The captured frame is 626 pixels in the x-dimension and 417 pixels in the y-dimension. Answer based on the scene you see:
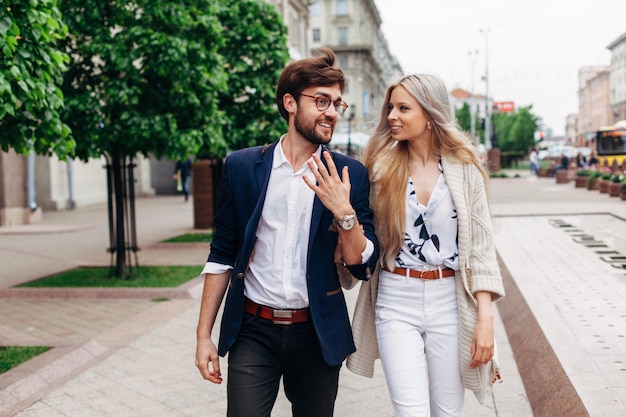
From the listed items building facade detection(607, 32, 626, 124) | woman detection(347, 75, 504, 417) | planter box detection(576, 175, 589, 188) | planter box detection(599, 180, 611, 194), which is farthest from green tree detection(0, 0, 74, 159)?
building facade detection(607, 32, 626, 124)

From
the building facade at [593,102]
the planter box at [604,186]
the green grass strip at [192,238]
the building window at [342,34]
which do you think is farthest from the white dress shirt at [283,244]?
the building facade at [593,102]

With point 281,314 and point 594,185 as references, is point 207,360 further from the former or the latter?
point 594,185

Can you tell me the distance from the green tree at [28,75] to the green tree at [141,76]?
2.55 meters

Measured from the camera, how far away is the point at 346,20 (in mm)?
80875

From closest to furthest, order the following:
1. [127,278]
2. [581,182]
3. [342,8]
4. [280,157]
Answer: [280,157]
[127,278]
[581,182]
[342,8]

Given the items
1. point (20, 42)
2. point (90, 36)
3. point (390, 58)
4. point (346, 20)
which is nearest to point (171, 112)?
point (90, 36)

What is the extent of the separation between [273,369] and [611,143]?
45.7m

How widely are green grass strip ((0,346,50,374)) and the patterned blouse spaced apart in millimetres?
3923

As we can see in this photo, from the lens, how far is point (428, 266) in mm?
3217

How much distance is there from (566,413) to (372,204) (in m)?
1.90

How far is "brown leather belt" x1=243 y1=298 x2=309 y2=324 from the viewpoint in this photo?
301cm

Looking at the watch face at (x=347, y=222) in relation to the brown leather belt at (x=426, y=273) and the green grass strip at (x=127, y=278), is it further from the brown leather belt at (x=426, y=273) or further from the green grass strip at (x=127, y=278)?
the green grass strip at (x=127, y=278)

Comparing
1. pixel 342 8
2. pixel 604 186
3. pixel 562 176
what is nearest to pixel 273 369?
pixel 604 186

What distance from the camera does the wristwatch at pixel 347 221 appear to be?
2834 millimetres
